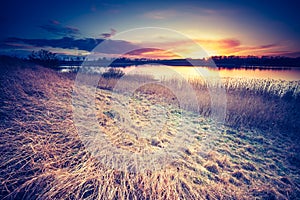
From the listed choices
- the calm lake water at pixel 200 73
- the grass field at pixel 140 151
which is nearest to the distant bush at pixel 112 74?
the calm lake water at pixel 200 73

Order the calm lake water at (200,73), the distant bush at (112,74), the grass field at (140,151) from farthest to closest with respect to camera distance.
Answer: the distant bush at (112,74) < the calm lake water at (200,73) < the grass field at (140,151)

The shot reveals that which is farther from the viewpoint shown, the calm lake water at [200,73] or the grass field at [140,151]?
the calm lake water at [200,73]

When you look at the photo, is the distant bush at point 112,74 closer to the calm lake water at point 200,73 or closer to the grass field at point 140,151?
the calm lake water at point 200,73

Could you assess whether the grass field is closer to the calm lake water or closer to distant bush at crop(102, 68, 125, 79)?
the calm lake water

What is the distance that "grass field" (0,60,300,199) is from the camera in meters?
2.14

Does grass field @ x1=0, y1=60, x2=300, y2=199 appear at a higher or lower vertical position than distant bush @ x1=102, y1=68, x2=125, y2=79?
lower

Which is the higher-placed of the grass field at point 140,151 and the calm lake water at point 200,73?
the calm lake water at point 200,73

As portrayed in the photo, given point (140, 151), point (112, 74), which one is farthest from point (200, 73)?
point (140, 151)

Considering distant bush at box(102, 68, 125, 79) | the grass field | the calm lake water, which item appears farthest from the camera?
distant bush at box(102, 68, 125, 79)

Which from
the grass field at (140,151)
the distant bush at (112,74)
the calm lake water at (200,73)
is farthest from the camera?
the distant bush at (112,74)

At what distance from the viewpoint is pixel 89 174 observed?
230 centimetres

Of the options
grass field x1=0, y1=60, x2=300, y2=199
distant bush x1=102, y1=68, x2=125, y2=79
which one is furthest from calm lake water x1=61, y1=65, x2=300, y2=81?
grass field x1=0, y1=60, x2=300, y2=199

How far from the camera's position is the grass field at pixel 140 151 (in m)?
2.14

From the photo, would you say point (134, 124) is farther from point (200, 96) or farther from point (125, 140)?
point (200, 96)
